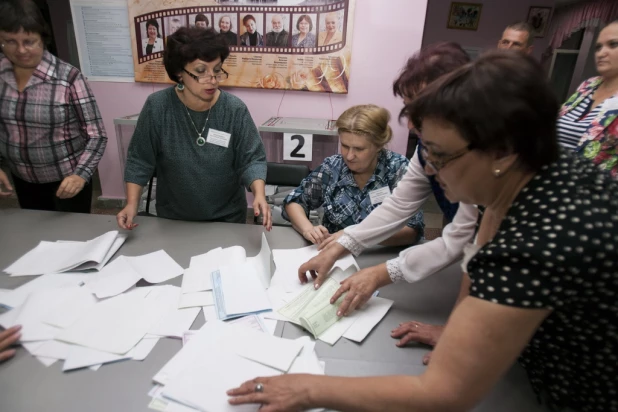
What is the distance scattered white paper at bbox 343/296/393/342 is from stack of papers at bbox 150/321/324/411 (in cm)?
12

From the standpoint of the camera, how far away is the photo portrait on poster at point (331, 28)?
2.92 m

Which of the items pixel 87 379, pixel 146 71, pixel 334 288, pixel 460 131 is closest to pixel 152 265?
pixel 87 379

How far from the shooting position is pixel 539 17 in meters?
5.22

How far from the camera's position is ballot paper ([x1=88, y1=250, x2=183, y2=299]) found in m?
1.15

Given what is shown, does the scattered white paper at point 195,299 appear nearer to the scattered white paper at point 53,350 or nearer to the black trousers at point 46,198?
the scattered white paper at point 53,350

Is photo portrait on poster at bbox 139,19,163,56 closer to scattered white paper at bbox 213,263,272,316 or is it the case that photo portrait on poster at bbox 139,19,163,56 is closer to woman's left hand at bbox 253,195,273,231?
woman's left hand at bbox 253,195,273,231

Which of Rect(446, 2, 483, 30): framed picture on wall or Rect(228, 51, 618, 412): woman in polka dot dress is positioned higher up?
Rect(446, 2, 483, 30): framed picture on wall

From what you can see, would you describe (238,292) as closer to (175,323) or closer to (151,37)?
(175,323)

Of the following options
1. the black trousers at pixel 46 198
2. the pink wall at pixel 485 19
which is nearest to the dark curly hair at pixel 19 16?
the black trousers at pixel 46 198

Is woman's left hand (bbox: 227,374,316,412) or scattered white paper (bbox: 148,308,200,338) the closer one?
woman's left hand (bbox: 227,374,316,412)

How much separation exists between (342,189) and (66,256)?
3.72 ft

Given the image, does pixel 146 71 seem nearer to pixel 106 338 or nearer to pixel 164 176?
pixel 164 176

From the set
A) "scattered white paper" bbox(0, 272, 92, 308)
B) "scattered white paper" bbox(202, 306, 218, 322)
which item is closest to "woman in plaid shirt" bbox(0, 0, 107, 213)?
"scattered white paper" bbox(0, 272, 92, 308)

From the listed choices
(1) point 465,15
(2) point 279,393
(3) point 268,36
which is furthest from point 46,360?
(1) point 465,15
